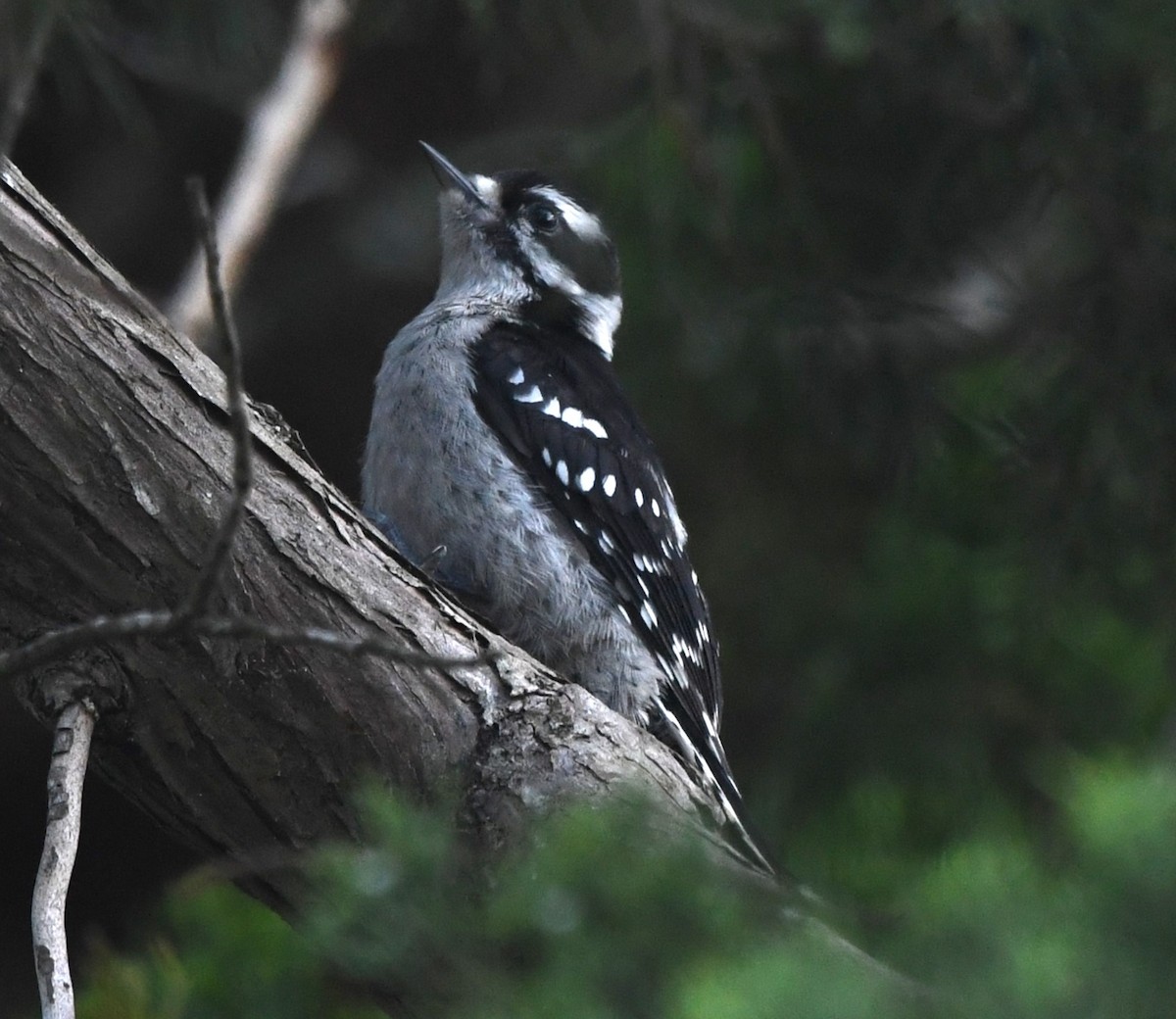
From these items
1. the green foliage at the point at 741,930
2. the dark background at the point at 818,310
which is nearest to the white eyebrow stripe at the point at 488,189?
the dark background at the point at 818,310

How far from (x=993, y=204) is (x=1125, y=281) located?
615 millimetres

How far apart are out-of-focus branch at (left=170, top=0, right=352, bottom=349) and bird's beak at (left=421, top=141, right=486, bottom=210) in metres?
0.66

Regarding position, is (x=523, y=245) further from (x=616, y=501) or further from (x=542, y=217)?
(x=616, y=501)

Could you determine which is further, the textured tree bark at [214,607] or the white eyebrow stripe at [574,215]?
the white eyebrow stripe at [574,215]

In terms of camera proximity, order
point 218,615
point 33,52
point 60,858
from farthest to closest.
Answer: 1. point 33,52
2. point 218,615
3. point 60,858

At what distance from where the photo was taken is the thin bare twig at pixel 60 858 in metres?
2.07

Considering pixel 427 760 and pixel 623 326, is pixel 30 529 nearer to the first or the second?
pixel 427 760

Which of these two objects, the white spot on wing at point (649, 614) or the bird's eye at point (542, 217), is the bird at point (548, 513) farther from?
the bird's eye at point (542, 217)

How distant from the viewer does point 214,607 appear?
8.61 ft

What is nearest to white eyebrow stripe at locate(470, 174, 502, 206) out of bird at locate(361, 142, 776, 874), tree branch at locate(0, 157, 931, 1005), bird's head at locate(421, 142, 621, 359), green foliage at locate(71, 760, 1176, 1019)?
bird's head at locate(421, 142, 621, 359)

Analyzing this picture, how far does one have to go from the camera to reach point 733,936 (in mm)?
1640

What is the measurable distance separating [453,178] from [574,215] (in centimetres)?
37

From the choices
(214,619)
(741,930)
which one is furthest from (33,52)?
(741,930)

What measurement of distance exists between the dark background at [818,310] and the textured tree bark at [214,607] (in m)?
1.43
